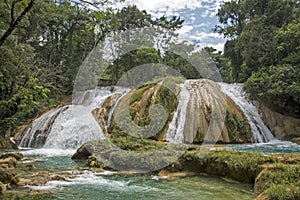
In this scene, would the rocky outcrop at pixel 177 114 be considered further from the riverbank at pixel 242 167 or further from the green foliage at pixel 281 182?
the green foliage at pixel 281 182

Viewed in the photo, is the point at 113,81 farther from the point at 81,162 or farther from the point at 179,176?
the point at 179,176

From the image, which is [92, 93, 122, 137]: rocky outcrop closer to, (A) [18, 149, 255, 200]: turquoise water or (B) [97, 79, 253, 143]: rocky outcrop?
A: (B) [97, 79, 253, 143]: rocky outcrop

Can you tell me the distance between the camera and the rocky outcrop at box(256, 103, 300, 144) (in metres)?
17.6

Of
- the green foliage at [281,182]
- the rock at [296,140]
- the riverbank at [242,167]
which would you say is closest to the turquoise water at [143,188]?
the riverbank at [242,167]

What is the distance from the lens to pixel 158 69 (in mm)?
27953

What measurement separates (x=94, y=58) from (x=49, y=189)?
23278mm

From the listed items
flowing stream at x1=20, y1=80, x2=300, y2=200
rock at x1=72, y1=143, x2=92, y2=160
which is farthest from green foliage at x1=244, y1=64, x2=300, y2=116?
rock at x1=72, y1=143, x2=92, y2=160

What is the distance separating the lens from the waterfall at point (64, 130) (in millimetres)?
17219

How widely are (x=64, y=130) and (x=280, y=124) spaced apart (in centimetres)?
1325

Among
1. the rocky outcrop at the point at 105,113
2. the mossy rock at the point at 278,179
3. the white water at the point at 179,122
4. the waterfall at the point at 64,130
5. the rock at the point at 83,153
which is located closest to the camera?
the mossy rock at the point at 278,179

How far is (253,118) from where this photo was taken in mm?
18047

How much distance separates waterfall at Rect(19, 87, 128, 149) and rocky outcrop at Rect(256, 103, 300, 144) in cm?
1025

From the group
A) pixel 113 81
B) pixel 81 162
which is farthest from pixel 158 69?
pixel 81 162

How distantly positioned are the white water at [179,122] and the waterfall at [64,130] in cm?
408
